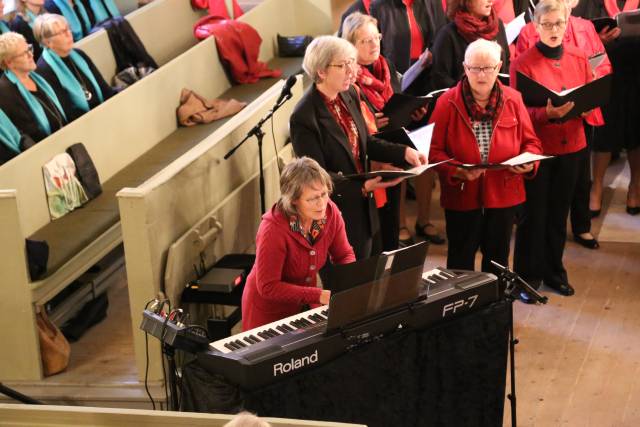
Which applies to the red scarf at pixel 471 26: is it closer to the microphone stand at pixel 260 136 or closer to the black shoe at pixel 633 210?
the microphone stand at pixel 260 136

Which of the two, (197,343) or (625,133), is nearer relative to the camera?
(197,343)

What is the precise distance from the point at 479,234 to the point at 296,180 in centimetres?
156

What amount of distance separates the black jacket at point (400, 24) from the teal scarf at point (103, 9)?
2765 mm

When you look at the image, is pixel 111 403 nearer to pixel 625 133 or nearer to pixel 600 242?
pixel 600 242

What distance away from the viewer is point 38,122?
5.62m

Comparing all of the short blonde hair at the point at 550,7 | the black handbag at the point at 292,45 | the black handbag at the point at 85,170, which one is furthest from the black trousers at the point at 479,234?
the black handbag at the point at 292,45

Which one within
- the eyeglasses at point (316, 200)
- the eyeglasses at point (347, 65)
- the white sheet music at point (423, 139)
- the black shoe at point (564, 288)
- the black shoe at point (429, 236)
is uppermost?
the eyeglasses at point (347, 65)

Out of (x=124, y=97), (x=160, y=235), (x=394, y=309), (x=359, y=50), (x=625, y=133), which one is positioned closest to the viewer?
(x=394, y=309)

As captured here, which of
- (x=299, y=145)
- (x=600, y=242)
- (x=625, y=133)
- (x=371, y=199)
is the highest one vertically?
(x=299, y=145)

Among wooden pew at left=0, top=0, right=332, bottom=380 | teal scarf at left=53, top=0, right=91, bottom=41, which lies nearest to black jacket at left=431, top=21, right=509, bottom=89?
wooden pew at left=0, top=0, right=332, bottom=380

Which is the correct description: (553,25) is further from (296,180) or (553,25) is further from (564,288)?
(296,180)

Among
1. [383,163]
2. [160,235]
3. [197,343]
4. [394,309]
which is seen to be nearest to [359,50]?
[383,163]

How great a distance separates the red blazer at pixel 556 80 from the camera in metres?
5.12

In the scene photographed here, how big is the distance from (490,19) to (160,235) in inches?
93.6
